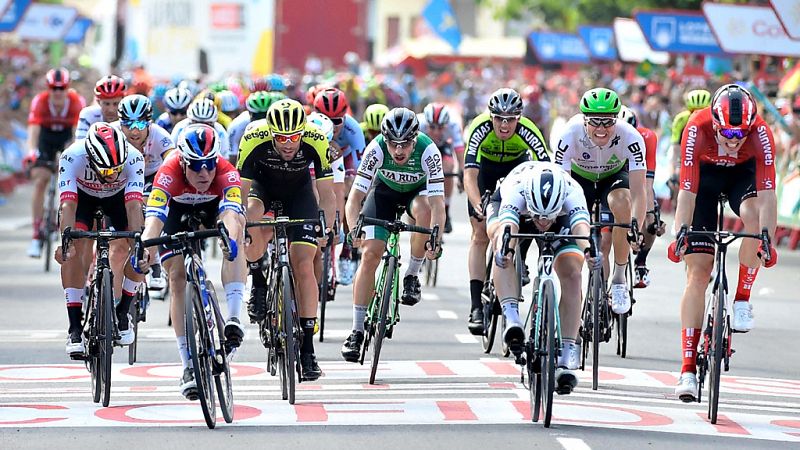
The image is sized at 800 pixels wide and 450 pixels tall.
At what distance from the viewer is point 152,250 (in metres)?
12.4

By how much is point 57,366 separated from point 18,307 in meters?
4.14

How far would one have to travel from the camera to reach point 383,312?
12.0 metres

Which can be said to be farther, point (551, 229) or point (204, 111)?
point (204, 111)

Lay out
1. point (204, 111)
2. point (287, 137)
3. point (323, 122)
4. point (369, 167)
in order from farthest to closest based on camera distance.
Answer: point (323, 122) < point (204, 111) < point (369, 167) < point (287, 137)

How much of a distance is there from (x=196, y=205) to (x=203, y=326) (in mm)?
1118

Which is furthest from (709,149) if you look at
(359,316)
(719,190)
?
(359,316)

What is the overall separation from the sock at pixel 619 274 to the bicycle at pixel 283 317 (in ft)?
9.86

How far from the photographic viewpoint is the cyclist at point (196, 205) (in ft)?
34.5

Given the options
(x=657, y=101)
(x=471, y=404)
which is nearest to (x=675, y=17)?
(x=657, y=101)

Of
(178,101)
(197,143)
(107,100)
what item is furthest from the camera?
(178,101)

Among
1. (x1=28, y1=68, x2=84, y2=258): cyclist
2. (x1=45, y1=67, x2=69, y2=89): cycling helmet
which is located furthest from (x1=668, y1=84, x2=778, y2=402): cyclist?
(x1=28, y1=68, x2=84, y2=258): cyclist

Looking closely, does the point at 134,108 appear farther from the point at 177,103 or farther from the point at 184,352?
the point at 184,352

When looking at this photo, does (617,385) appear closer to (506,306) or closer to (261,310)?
(506,306)

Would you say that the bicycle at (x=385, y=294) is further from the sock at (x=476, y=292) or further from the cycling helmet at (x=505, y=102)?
the cycling helmet at (x=505, y=102)
